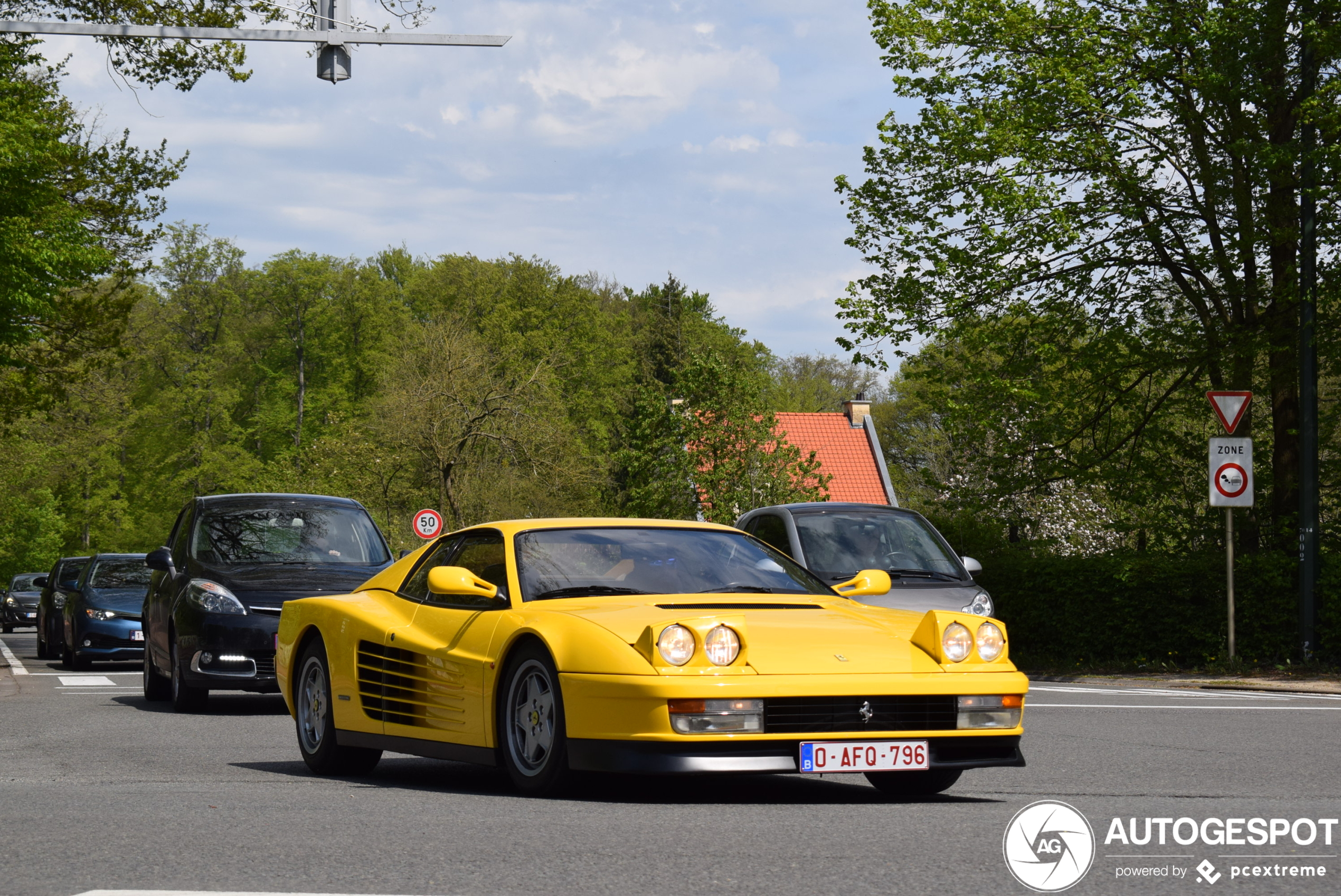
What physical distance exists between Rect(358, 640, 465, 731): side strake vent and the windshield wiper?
1.83 feet

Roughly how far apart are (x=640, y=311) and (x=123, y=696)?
234 ft

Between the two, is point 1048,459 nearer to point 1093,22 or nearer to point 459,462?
point 1093,22

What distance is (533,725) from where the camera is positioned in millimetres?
7414

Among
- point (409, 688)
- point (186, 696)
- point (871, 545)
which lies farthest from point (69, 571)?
point (409, 688)

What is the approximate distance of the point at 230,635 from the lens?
14.0 meters

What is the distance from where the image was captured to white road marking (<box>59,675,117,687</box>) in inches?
758

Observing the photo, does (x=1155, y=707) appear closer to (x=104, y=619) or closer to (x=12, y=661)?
(x=104, y=619)

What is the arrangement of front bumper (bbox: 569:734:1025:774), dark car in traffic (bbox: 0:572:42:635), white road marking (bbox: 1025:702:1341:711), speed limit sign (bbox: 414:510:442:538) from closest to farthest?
front bumper (bbox: 569:734:1025:774) → white road marking (bbox: 1025:702:1341:711) → speed limit sign (bbox: 414:510:442:538) → dark car in traffic (bbox: 0:572:42:635)

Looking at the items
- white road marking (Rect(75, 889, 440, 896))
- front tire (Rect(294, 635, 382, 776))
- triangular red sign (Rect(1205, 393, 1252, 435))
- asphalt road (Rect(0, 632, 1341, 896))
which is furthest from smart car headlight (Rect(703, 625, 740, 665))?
triangular red sign (Rect(1205, 393, 1252, 435))

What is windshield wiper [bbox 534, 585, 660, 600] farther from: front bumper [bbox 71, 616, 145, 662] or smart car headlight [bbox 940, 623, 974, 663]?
front bumper [bbox 71, 616, 145, 662]

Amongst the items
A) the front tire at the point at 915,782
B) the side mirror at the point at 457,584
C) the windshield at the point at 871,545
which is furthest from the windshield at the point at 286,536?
the front tire at the point at 915,782

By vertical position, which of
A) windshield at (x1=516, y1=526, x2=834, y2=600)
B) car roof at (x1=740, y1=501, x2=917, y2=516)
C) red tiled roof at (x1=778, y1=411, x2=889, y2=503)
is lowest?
windshield at (x1=516, y1=526, x2=834, y2=600)

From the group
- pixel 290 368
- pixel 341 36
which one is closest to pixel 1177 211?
pixel 341 36

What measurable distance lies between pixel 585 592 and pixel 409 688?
3.70 feet
